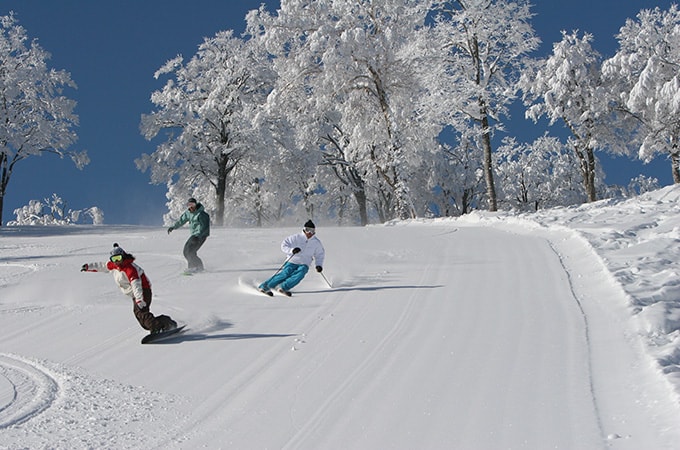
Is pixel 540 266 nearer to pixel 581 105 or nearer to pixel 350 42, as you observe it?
pixel 350 42

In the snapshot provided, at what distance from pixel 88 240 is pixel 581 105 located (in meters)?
28.5

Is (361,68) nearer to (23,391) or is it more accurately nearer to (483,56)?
(483,56)

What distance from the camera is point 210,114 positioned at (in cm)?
3731

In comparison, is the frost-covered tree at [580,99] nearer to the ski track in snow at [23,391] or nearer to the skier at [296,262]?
the skier at [296,262]

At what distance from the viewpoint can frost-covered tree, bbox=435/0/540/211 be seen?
25.6 meters

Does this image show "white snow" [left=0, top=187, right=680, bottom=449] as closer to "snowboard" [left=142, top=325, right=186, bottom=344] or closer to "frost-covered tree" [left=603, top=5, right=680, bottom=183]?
"snowboard" [left=142, top=325, right=186, bottom=344]

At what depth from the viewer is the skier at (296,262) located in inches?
470

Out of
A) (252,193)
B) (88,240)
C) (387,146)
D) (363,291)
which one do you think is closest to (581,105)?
(387,146)

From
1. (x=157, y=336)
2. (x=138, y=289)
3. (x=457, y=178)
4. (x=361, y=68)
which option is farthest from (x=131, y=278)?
(x=457, y=178)

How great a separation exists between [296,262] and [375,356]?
442 cm

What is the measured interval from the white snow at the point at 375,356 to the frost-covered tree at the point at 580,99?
81.2ft

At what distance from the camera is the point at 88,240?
2244cm

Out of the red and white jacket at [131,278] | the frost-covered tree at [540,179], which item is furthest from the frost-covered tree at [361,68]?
the frost-covered tree at [540,179]

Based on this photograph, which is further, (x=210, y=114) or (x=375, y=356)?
(x=210, y=114)
